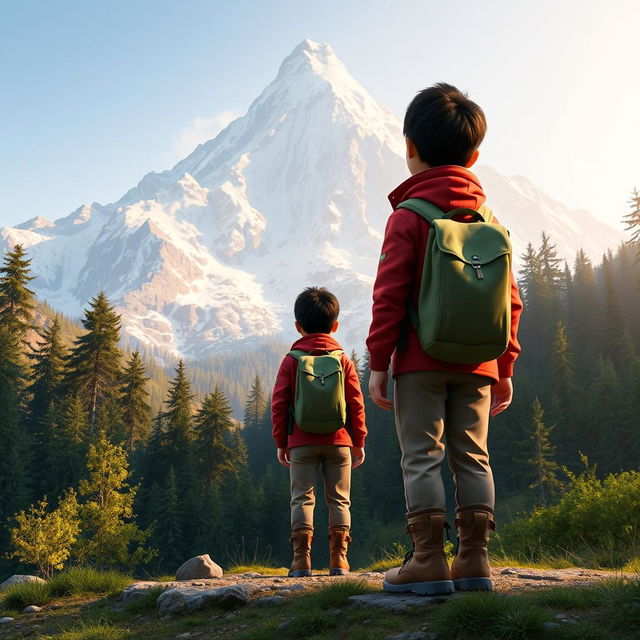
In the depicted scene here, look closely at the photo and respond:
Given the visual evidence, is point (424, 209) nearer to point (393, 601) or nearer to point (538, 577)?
point (393, 601)

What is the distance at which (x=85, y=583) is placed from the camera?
236 inches

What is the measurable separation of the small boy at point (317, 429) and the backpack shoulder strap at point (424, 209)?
2.62 meters

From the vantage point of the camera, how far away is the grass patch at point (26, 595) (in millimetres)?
5609

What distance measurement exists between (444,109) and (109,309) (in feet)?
145

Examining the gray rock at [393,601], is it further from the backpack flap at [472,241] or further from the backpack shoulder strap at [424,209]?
the backpack shoulder strap at [424,209]

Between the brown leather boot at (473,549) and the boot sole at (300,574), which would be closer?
the brown leather boot at (473,549)

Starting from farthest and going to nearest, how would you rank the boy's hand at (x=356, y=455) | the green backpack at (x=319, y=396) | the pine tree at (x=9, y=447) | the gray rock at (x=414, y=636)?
the pine tree at (x=9, y=447)
the boy's hand at (x=356, y=455)
the green backpack at (x=319, y=396)
the gray rock at (x=414, y=636)

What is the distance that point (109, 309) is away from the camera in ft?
146

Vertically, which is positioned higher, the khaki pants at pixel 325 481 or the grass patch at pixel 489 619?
the khaki pants at pixel 325 481

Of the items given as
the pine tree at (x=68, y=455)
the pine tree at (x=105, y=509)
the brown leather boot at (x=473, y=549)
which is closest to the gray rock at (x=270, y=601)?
the brown leather boot at (x=473, y=549)

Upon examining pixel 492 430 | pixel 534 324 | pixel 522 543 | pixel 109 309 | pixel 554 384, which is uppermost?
pixel 534 324

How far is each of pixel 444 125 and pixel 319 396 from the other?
122 inches

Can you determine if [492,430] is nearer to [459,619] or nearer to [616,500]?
[616,500]

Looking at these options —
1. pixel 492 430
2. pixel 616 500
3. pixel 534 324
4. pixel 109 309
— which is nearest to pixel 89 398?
pixel 109 309
